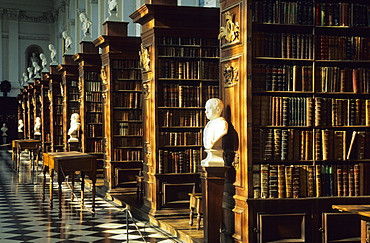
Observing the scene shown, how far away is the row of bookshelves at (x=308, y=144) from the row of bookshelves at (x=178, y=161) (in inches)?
111

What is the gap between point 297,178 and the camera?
21.4ft

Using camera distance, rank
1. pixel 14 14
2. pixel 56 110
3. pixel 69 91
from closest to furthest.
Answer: pixel 69 91, pixel 56 110, pixel 14 14

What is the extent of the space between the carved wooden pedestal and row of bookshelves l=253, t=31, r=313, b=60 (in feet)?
4.23

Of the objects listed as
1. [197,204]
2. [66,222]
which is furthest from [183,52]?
[66,222]

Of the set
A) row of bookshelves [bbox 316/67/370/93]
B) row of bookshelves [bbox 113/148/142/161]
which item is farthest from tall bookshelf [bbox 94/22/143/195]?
row of bookshelves [bbox 316/67/370/93]

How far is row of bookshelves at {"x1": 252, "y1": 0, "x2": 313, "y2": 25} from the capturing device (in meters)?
6.42

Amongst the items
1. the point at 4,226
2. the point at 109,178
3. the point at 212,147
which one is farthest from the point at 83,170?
the point at 212,147

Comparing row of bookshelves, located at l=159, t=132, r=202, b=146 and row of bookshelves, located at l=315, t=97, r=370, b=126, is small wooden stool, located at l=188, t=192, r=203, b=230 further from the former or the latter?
row of bookshelves, located at l=315, t=97, r=370, b=126

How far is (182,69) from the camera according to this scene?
9094 millimetres

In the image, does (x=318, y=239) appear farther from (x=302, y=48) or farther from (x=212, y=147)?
(x=302, y=48)

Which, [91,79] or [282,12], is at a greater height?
[282,12]

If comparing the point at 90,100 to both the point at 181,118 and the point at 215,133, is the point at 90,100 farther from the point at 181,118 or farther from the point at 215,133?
the point at 215,133

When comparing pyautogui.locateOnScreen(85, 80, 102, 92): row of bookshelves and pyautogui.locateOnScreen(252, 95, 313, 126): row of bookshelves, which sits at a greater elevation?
pyautogui.locateOnScreen(85, 80, 102, 92): row of bookshelves

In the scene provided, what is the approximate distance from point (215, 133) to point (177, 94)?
272 centimetres
